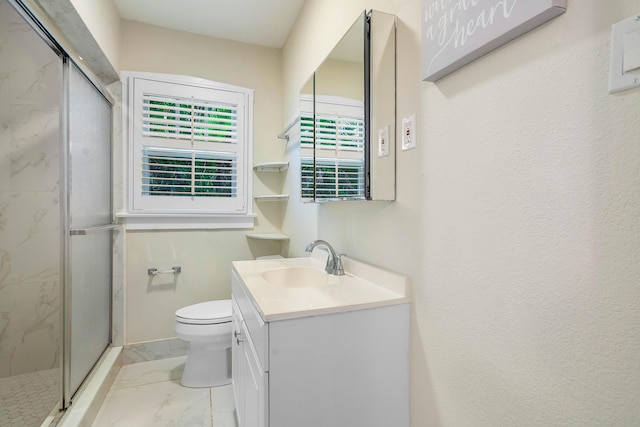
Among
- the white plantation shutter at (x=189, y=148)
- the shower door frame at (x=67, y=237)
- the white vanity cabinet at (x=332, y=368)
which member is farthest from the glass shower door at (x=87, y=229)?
the white vanity cabinet at (x=332, y=368)

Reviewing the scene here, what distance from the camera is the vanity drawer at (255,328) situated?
95 centimetres

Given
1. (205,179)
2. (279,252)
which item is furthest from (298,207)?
(205,179)

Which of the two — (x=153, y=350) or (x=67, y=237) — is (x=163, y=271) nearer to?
(x=153, y=350)

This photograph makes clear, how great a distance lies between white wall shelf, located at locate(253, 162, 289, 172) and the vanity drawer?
50.8 inches

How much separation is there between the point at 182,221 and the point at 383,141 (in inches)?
75.7

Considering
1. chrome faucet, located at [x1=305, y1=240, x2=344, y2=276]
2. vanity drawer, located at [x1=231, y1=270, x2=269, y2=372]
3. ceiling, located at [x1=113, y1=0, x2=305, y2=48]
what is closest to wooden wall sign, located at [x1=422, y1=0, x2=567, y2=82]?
chrome faucet, located at [x1=305, y1=240, x2=344, y2=276]

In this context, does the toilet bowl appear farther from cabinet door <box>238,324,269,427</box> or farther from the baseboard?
cabinet door <box>238,324,269,427</box>

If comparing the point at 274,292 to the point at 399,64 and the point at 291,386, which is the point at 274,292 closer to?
the point at 291,386

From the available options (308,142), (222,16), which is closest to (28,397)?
(308,142)

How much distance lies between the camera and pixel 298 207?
2.38m

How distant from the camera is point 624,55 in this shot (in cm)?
55

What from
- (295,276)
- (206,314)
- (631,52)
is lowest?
(206,314)

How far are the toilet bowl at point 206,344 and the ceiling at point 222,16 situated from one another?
83.9 inches

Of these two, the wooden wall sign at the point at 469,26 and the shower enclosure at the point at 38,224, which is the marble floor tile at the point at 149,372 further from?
the wooden wall sign at the point at 469,26
